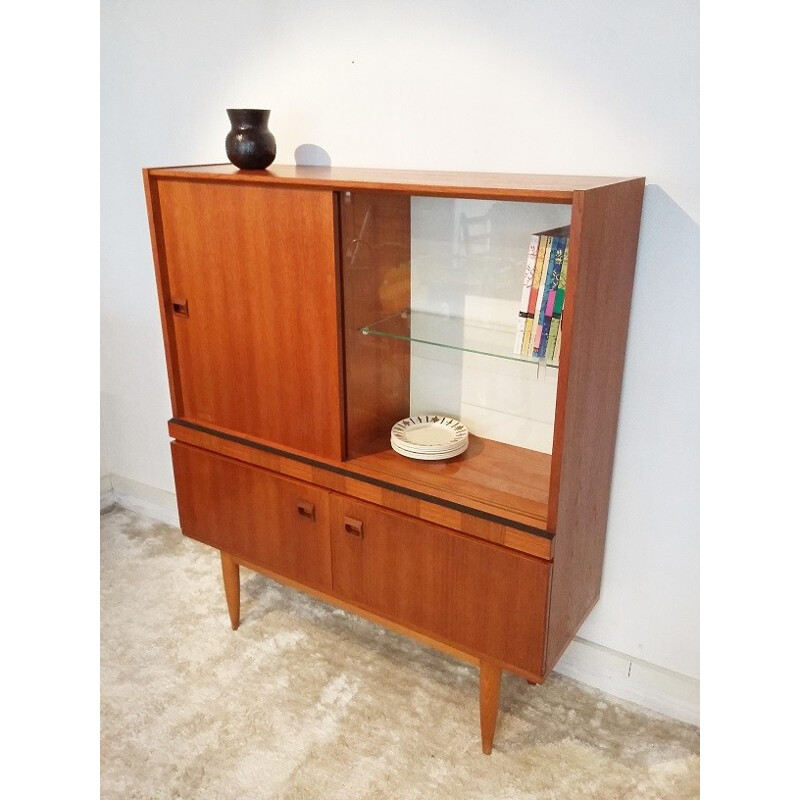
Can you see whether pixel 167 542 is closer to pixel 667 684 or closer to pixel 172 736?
pixel 172 736

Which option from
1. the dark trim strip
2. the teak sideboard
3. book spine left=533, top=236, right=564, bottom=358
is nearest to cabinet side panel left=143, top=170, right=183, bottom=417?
the teak sideboard

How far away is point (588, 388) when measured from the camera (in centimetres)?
161

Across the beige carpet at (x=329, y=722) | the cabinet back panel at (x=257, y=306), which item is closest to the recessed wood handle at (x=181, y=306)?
the cabinet back panel at (x=257, y=306)

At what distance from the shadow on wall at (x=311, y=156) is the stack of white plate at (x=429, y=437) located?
791 mm

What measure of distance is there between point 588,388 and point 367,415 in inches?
24.9

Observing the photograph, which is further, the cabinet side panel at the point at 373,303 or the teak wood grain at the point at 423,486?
the cabinet side panel at the point at 373,303

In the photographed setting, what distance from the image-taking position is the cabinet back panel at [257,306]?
5.82 ft

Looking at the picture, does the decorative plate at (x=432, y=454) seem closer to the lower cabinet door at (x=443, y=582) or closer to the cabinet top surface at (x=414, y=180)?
the lower cabinet door at (x=443, y=582)

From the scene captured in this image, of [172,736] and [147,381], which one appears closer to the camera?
[172,736]

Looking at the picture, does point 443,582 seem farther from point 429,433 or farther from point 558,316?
point 558,316
